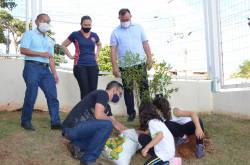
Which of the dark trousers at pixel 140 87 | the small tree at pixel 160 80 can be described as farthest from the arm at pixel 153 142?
the small tree at pixel 160 80

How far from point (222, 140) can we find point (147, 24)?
10.7ft

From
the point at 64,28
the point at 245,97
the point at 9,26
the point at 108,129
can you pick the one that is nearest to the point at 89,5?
the point at 64,28

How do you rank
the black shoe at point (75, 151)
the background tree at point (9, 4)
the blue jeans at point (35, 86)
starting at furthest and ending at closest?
the background tree at point (9, 4), the blue jeans at point (35, 86), the black shoe at point (75, 151)

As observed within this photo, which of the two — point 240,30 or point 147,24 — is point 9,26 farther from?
point 240,30

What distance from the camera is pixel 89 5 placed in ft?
29.2

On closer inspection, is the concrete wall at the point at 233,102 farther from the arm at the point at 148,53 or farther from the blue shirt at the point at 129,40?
the blue shirt at the point at 129,40

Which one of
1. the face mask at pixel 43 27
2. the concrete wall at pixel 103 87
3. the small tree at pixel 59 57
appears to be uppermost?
the face mask at pixel 43 27

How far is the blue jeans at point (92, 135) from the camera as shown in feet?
16.9

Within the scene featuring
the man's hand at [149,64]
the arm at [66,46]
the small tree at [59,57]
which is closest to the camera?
the man's hand at [149,64]

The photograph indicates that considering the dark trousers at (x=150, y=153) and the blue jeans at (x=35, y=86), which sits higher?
the blue jeans at (x=35, y=86)

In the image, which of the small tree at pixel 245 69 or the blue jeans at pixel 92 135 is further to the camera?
the small tree at pixel 245 69

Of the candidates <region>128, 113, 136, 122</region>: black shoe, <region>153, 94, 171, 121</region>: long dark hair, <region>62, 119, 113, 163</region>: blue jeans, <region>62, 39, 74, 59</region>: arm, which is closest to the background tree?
<region>62, 39, 74, 59</region>: arm

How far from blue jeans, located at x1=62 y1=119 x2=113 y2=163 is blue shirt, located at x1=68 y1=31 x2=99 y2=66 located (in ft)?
6.19

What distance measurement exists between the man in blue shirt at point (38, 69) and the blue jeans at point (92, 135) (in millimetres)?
1149
